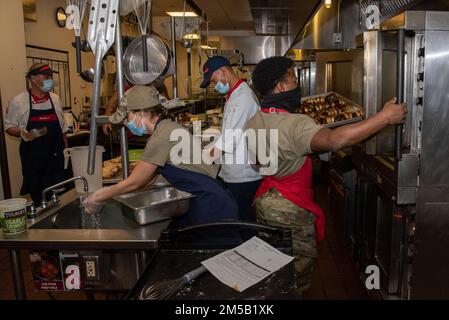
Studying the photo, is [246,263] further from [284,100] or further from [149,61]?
[149,61]

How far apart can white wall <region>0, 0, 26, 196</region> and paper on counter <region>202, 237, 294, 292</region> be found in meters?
4.01

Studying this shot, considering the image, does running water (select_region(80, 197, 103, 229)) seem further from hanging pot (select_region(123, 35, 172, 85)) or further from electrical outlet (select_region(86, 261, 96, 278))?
A: hanging pot (select_region(123, 35, 172, 85))

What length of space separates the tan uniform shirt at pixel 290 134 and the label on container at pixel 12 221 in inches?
40.5

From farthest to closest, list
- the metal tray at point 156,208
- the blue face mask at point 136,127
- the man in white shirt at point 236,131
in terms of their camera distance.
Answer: the man in white shirt at point 236,131, the blue face mask at point 136,127, the metal tray at point 156,208

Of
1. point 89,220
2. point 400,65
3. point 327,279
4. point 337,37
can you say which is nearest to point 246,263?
point 400,65

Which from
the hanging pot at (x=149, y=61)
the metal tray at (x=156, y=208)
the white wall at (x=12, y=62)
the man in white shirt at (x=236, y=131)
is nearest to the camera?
the metal tray at (x=156, y=208)

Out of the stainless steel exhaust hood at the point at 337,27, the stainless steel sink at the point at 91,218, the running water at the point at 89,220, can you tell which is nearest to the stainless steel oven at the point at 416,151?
the stainless steel sink at the point at 91,218

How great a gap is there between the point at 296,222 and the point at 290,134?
42 centimetres

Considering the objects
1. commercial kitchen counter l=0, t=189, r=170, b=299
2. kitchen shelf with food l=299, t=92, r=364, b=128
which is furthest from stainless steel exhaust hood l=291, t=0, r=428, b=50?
commercial kitchen counter l=0, t=189, r=170, b=299

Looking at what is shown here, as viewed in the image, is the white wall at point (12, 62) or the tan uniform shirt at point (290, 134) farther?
the white wall at point (12, 62)

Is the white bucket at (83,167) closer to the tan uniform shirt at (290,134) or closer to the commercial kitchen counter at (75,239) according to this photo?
the commercial kitchen counter at (75,239)

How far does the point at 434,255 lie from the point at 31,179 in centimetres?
Result: 316

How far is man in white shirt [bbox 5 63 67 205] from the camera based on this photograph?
3477 millimetres

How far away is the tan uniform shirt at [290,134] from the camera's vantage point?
163 cm
